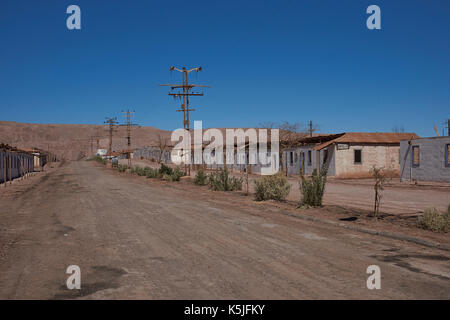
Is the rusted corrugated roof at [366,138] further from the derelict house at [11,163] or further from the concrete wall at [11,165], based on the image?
the concrete wall at [11,165]

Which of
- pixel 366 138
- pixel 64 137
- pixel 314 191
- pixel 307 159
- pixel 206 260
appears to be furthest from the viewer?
pixel 64 137

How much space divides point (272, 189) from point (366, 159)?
18.0 meters

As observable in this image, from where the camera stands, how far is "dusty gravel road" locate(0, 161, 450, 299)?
468 cm

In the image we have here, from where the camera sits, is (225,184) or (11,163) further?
(11,163)

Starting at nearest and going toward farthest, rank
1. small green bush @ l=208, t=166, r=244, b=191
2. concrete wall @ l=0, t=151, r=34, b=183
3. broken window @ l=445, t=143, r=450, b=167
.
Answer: small green bush @ l=208, t=166, r=244, b=191 → broken window @ l=445, t=143, r=450, b=167 → concrete wall @ l=0, t=151, r=34, b=183

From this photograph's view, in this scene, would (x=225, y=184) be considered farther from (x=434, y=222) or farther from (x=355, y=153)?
(x=355, y=153)

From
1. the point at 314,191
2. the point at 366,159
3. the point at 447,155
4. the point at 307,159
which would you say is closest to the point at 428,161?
the point at 447,155

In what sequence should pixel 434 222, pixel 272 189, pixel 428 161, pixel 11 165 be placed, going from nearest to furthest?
1. pixel 434 222
2. pixel 272 189
3. pixel 428 161
4. pixel 11 165

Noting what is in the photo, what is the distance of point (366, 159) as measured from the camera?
3030 centimetres

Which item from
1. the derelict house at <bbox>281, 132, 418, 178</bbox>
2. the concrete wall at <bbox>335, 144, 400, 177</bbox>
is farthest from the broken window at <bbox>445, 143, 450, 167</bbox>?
the concrete wall at <bbox>335, 144, 400, 177</bbox>

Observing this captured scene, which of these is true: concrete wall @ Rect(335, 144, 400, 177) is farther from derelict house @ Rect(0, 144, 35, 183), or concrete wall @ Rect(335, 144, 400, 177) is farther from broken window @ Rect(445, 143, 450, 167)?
derelict house @ Rect(0, 144, 35, 183)

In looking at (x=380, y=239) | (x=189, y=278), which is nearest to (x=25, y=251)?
(x=189, y=278)

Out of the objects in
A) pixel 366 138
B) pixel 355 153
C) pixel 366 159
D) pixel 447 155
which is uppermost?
pixel 366 138

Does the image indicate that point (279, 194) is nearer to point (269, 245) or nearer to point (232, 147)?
point (269, 245)
